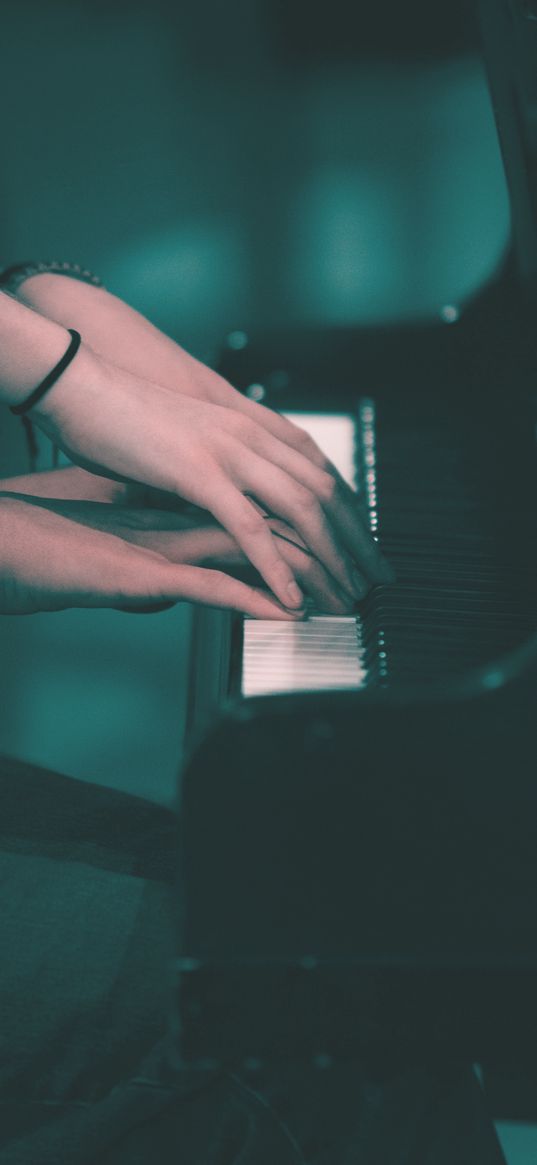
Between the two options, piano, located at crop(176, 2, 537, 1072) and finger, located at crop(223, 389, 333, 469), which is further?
finger, located at crop(223, 389, 333, 469)

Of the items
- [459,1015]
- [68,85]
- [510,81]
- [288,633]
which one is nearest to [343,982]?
[459,1015]

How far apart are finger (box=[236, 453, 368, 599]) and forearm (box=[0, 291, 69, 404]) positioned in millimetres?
190

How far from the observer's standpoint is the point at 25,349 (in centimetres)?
96

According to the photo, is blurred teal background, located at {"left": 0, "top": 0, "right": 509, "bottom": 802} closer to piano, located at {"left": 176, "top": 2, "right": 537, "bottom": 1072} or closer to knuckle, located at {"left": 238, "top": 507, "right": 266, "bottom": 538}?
knuckle, located at {"left": 238, "top": 507, "right": 266, "bottom": 538}

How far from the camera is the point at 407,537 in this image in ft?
3.63

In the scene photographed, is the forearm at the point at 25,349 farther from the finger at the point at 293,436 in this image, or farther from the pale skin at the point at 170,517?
the finger at the point at 293,436

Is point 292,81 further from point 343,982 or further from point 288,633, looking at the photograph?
point 343,982

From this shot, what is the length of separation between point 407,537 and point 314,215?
1.78 ft

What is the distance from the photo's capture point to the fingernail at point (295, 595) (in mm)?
957

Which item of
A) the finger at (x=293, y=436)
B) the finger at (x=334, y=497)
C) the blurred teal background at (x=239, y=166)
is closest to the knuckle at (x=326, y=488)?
the finger at (x=334, y=497)

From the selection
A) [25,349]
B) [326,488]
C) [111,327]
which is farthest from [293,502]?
[111,327]

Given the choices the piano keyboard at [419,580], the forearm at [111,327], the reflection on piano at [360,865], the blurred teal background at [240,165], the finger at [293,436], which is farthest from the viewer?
the blurred teal background at [240,165]

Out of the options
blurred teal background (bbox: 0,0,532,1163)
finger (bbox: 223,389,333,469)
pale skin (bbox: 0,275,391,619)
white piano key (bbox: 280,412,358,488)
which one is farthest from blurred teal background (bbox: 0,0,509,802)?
pale skin (bbox: 0,275,391,619)

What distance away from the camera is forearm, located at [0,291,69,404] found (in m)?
0.96
